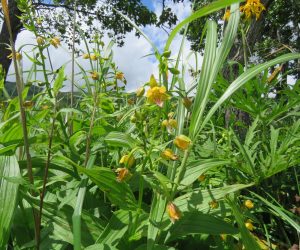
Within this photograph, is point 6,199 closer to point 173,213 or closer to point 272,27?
point 173,213

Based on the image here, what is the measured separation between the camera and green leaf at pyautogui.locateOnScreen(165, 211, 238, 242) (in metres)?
0.64

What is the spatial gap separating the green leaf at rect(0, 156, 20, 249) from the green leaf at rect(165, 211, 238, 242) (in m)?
0.25

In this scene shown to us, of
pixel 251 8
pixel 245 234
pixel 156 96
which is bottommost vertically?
pixel 245 234

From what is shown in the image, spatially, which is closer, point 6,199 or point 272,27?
point 6,199

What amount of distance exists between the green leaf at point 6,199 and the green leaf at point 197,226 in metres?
0.25

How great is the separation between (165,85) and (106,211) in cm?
32

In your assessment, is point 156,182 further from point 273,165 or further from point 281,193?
point 281,193

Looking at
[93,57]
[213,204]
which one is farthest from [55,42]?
[213,204]

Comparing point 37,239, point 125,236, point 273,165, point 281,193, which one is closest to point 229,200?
point 125,236

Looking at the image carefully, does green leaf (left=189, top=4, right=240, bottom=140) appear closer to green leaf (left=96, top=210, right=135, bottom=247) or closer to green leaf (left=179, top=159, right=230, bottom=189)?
green leaf (left=179, top=159, right=230, bottom=189)

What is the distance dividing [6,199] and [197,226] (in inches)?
12.4

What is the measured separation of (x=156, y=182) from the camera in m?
0.65

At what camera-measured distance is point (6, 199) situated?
604mm

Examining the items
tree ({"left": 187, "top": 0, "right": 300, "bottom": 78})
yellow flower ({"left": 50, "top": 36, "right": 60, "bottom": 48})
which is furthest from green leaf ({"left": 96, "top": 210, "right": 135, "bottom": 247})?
tree ({"left": 187, "top": 0, "right": 300, "bottom": 78})
